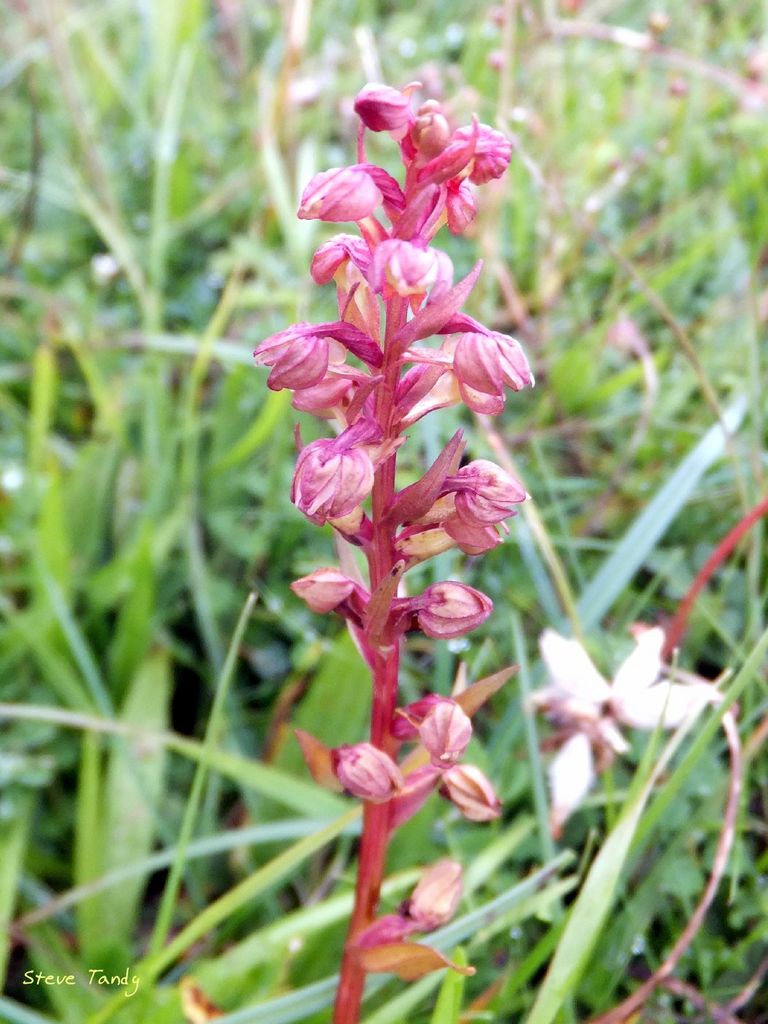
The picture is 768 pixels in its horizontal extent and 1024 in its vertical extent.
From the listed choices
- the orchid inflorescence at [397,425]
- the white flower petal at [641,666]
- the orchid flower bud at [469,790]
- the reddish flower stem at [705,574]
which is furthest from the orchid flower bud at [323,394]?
the reddish flower stem at [705,574]

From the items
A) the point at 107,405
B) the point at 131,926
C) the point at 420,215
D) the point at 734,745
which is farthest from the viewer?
the point at 107,405

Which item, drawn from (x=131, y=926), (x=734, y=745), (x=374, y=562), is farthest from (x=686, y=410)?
(x=131, y=926)

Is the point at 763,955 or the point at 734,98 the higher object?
the point at 734,98

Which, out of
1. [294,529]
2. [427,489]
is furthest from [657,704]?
[294,529]

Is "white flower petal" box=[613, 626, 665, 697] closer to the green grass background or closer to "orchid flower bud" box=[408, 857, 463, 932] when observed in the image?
the green grass background

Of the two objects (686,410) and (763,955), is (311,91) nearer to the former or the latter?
(686,410)

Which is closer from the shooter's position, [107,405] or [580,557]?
[580,557]

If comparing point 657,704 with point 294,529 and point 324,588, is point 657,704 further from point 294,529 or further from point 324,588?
point 294,529
